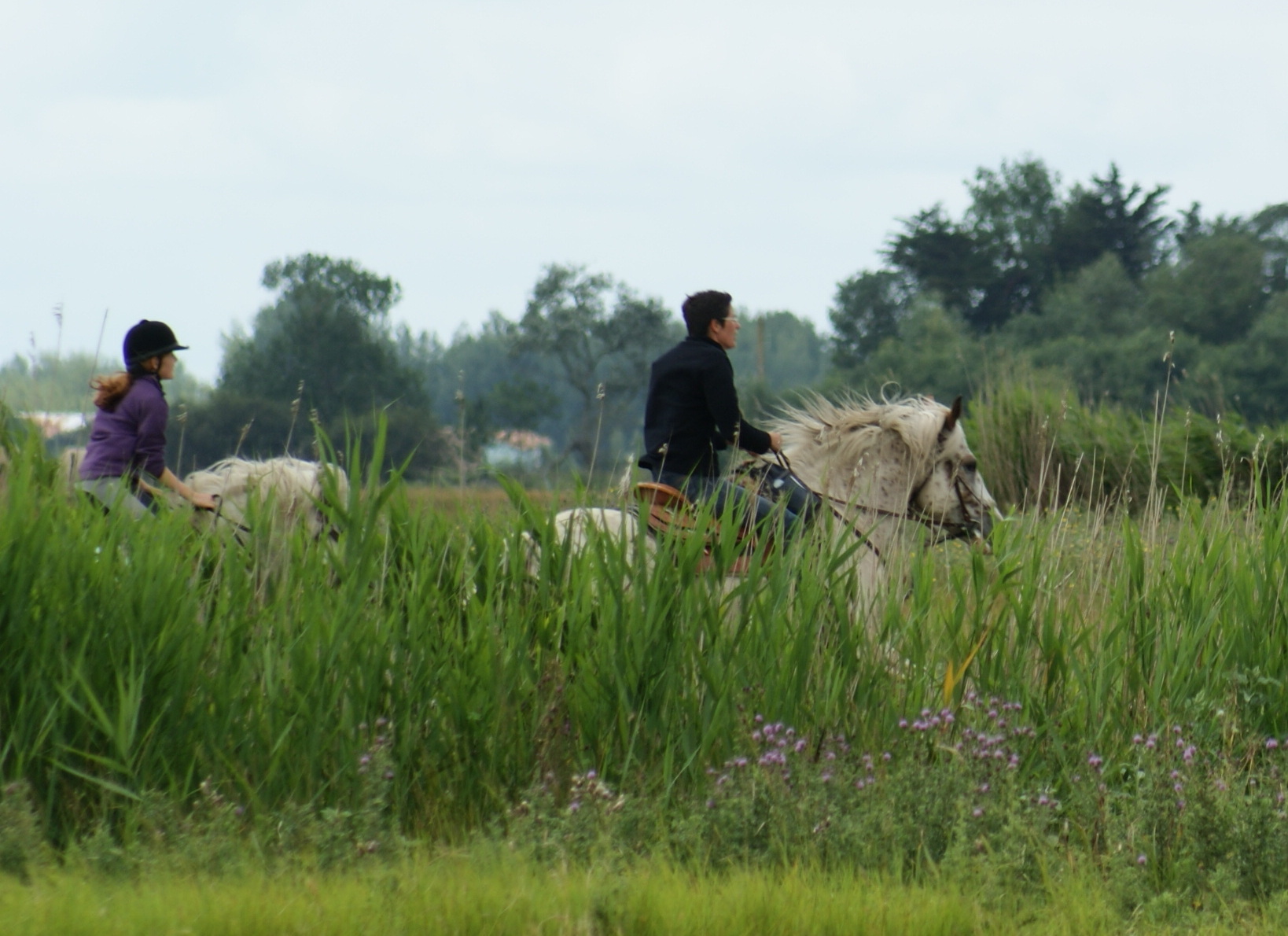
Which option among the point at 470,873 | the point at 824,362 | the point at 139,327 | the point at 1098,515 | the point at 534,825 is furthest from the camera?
the point at 824,362

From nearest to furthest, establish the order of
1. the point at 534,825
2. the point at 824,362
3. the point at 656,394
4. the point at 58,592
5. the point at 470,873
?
1. the point at 470,873
2. the point at 534,825
3. the point at 58,592
4. the point at 656,394
5. the point at 824,362

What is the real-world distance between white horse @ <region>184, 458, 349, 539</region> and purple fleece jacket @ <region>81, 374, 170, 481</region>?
369mm

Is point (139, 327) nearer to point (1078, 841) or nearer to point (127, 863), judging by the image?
point (127, 863)

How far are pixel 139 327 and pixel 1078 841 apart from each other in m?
5.82

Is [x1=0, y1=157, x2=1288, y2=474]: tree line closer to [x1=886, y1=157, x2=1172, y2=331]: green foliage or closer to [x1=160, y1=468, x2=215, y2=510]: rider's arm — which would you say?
[x1=886, y1=157, x2=1172, y2=331]: green foliage

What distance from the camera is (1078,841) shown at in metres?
4.55

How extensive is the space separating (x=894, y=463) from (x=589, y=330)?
69.5m

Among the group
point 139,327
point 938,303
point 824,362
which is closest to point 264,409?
point 938,303

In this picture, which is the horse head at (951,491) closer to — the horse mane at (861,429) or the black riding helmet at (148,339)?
the horse mane at (861,429)

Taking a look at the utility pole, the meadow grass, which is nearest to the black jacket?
the meadow grass

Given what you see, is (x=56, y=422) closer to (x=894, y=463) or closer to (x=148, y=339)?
(x=148, y=339)

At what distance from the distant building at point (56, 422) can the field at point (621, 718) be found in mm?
1248

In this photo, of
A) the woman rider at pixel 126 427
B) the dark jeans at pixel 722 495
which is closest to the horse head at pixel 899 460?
the dark jeans at pixel 722 495

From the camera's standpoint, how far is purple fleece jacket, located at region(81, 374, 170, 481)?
7.73 metres
